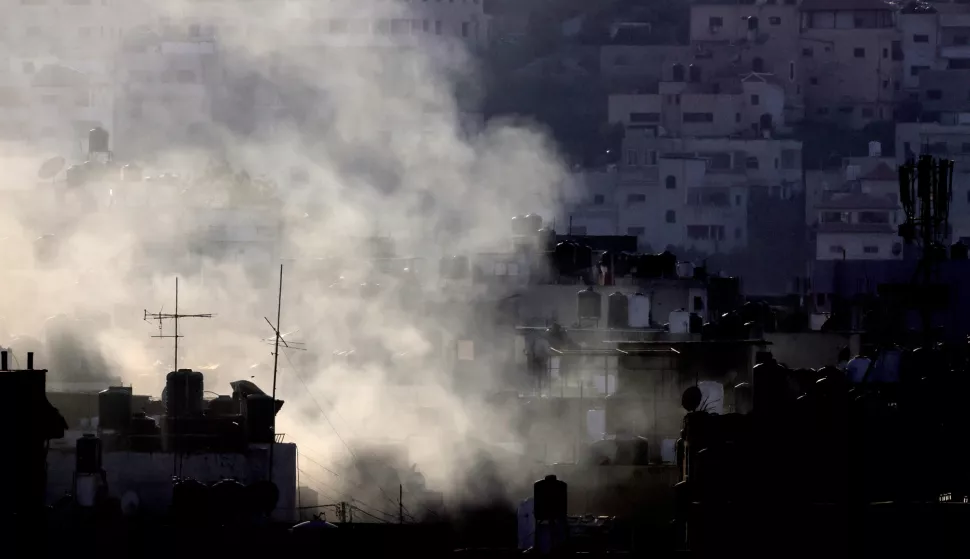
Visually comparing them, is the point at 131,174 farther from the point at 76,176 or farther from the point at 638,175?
the point at 638,175

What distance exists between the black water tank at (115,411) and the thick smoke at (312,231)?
309cm

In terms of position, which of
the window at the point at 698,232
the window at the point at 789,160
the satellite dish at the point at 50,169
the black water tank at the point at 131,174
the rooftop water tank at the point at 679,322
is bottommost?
the rooftop water tank at the point at 679,322

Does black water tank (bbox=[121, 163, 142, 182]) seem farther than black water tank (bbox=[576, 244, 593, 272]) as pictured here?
Yes

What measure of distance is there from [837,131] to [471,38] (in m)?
12.3

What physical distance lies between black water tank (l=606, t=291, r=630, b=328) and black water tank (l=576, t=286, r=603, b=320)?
0.19 meters

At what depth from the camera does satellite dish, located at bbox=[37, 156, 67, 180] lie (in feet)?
202

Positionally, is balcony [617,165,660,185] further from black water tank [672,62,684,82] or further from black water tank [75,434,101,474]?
black water tank [75,434,101,474]

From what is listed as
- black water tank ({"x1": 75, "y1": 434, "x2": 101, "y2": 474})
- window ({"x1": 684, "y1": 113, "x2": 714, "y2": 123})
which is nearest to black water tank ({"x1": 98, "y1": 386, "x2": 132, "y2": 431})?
black water tank ({"x1": 75, "y1": 434, "x2": 101, "y2": 474})

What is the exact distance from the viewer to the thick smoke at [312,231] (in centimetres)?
3095

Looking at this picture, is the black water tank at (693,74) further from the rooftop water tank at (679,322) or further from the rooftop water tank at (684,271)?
the rooftop water tank at (679,322)

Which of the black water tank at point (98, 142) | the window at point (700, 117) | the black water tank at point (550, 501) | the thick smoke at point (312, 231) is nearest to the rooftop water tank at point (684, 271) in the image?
the thick smoke at point (312, 231)

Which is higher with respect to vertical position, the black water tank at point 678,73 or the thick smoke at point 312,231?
the black water tank at point 678,73

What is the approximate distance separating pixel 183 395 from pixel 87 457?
2349 millimetres

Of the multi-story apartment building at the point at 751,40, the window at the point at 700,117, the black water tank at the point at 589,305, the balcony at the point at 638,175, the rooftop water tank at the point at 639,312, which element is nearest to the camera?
the rooftop water tank at the point at 639,312
